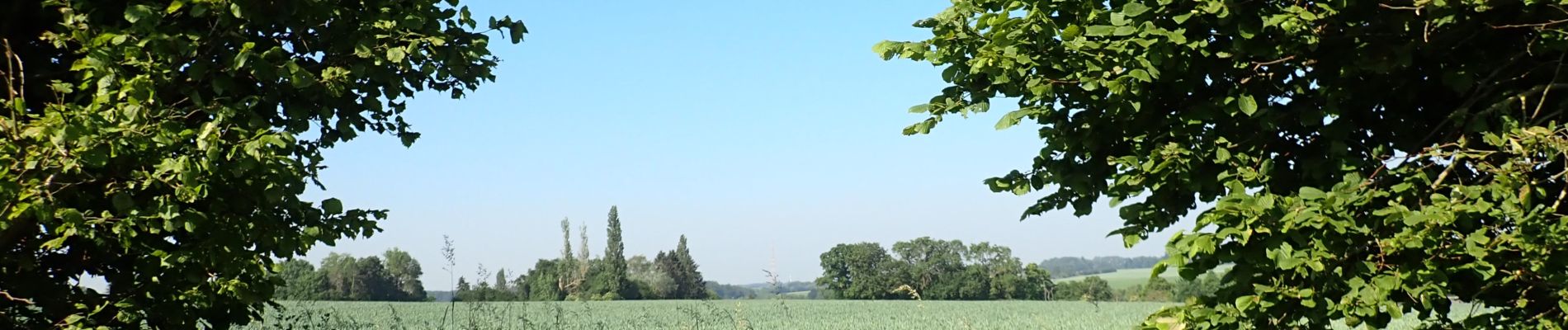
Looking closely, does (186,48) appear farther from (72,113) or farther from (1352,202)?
(1352,202)

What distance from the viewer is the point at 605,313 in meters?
30.5

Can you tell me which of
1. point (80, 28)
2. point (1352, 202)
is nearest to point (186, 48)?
point (80, 28)

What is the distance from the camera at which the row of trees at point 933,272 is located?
75.1 meters

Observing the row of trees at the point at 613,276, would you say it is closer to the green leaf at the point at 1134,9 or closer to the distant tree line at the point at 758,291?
the distant tree line at the point at 758,291

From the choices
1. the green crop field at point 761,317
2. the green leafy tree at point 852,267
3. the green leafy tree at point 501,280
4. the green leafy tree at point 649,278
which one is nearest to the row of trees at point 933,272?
the green leafy tree at point 852,267

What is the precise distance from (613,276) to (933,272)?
984 inches

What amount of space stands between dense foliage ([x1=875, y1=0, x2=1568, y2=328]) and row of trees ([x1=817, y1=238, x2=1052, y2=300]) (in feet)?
214

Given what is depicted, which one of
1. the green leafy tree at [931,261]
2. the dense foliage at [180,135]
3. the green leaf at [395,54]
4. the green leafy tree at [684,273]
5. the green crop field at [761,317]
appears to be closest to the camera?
the dense foliage at [180,135]

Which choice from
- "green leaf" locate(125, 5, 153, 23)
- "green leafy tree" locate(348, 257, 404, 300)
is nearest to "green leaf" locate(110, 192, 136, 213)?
"green leaf" locate(125, 5, 153, 23)

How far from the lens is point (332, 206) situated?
8250 millimetres

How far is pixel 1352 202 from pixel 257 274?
24.4 feet

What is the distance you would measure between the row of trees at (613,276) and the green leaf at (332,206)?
26268mm

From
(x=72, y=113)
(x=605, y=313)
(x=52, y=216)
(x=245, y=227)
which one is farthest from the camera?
(x=605, y=313)

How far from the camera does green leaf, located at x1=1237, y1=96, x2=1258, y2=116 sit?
7.25 m
